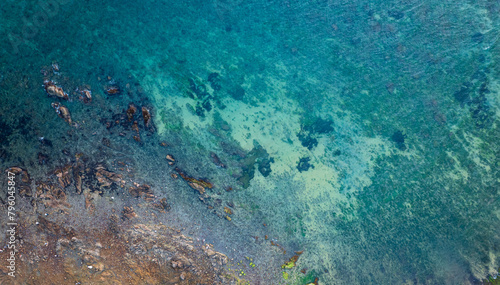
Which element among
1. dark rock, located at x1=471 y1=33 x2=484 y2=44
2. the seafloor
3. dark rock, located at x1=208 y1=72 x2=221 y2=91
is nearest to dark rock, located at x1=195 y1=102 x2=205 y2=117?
the seafloor

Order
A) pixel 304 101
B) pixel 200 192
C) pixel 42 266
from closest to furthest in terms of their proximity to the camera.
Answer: pixel 42 266 < pixel 200 192 < pixel 304 101

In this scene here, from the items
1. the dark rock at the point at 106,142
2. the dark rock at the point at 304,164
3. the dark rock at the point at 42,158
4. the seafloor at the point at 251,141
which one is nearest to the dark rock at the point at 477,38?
the seafloor at the point at 251,141

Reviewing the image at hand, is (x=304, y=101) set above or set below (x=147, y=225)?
above

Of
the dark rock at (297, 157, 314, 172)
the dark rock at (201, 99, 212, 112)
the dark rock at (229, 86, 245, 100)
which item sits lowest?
the dark rock at (297, 157, 314, 172)

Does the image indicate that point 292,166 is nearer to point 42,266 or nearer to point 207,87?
point 207,87

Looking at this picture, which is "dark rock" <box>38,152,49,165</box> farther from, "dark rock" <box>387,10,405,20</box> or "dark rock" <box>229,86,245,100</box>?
"dark rock" <box>387,10,405,20</box>

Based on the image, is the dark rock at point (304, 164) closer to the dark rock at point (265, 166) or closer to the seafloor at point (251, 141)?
the seafloor at point (251, 141)

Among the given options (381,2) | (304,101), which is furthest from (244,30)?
(381,2)

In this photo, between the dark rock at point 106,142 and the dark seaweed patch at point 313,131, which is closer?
the dark rock at point 106,142
